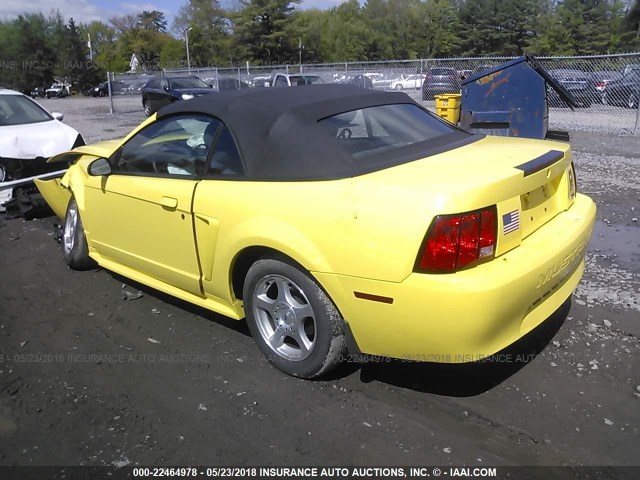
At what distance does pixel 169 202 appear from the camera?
3.48 m

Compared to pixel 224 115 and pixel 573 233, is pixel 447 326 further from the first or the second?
pixel 224 115

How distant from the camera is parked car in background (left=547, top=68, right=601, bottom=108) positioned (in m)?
17.1

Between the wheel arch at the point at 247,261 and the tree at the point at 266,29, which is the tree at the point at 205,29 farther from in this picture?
the wheel arch at the point at 247,261

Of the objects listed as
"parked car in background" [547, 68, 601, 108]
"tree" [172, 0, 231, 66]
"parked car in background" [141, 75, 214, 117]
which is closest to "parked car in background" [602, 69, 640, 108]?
"parked car in background" [547, 68, 601, 108]

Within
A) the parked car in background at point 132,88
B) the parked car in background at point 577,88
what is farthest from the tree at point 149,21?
the parked car in background at point 577,88

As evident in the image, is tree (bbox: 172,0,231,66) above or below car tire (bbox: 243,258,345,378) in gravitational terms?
above

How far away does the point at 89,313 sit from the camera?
4109 millimetres

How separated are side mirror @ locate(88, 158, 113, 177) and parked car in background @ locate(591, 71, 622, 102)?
668 inches

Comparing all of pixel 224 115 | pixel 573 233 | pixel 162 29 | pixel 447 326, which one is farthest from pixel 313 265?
pixel 162 29

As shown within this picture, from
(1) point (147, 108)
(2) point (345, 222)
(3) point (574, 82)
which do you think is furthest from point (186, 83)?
(2) point (345, 222)

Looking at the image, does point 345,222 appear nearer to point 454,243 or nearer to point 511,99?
point 454,243

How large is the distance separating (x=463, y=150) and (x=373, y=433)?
1.70 m

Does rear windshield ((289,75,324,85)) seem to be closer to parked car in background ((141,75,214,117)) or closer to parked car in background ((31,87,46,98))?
parked car in background ((141,75,214,117))

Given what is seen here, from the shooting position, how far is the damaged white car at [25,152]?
6.73 meters
